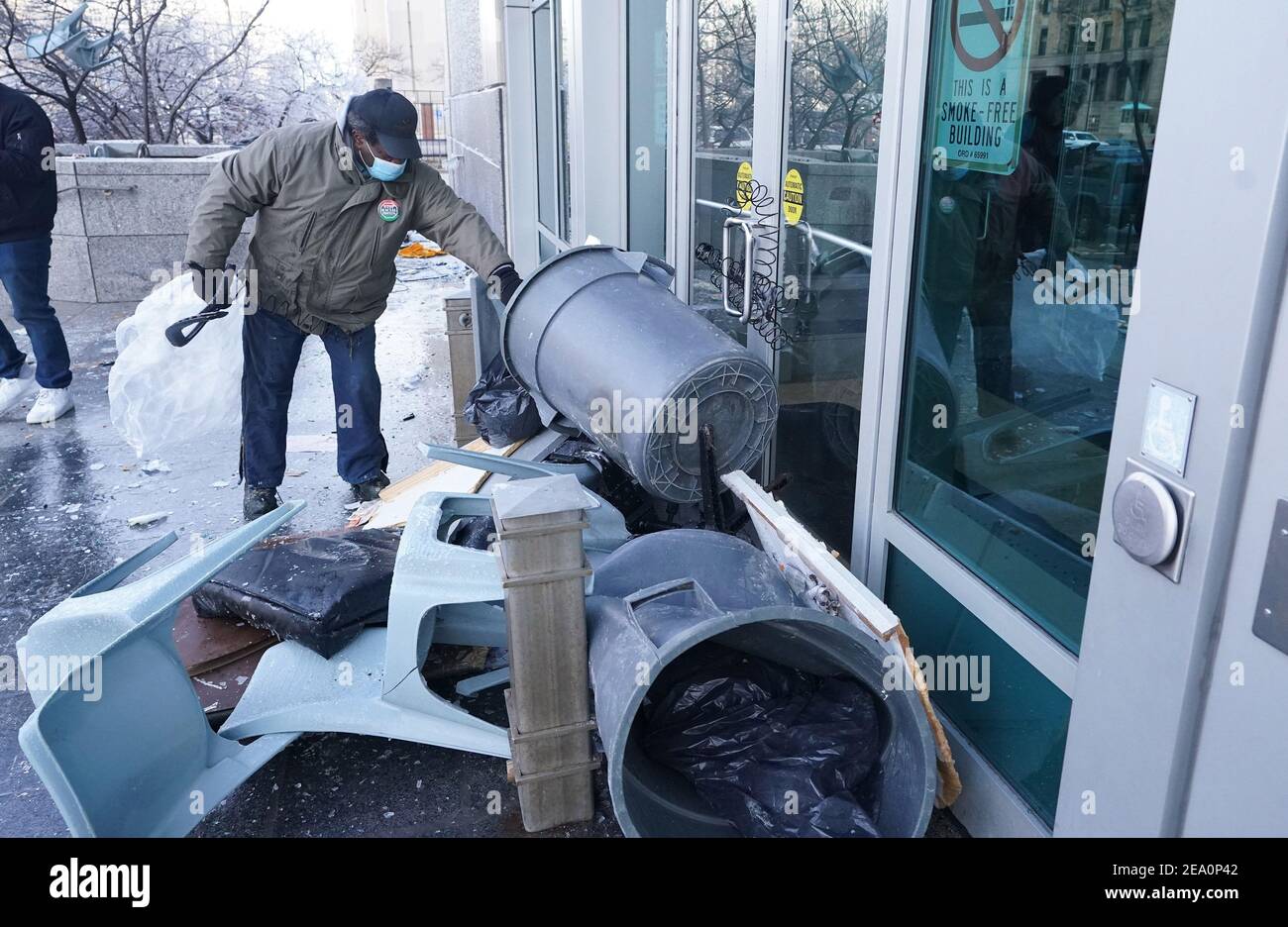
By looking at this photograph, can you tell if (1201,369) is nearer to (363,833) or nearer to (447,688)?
(363,833)

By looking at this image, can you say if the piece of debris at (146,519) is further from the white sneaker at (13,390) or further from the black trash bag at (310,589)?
the white sneaker at (13,390)

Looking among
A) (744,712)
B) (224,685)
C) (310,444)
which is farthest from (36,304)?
(744,712)

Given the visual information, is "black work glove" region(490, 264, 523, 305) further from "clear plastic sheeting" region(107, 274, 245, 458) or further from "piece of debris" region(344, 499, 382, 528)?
"clear plastic sheeting" region(107, 274, 245, 458)

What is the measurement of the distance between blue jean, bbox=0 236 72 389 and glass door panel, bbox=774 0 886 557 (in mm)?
4574

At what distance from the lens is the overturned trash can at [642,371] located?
2.72 m

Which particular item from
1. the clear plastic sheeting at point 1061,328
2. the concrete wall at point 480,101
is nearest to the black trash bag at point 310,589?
the clear plastic sheeting at point 1061,328

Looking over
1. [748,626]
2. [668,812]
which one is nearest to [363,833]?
[668,812]

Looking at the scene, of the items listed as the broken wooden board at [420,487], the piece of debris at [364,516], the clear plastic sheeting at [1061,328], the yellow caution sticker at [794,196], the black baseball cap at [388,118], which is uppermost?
the black baseball cap at [388,118]

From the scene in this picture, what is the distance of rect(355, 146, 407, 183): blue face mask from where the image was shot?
393 cm

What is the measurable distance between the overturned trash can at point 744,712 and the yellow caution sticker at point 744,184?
151 centimetres

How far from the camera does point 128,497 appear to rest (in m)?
4.54

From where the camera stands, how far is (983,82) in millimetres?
2084

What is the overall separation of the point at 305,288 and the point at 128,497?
1390 millimetres

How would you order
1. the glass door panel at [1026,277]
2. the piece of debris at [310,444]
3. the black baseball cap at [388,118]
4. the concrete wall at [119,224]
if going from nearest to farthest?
the glass door panel at [1026,277]
the black baseball cap at [388,118]
the piece of debris at [310,444]
the concrete wall at [119,224]
